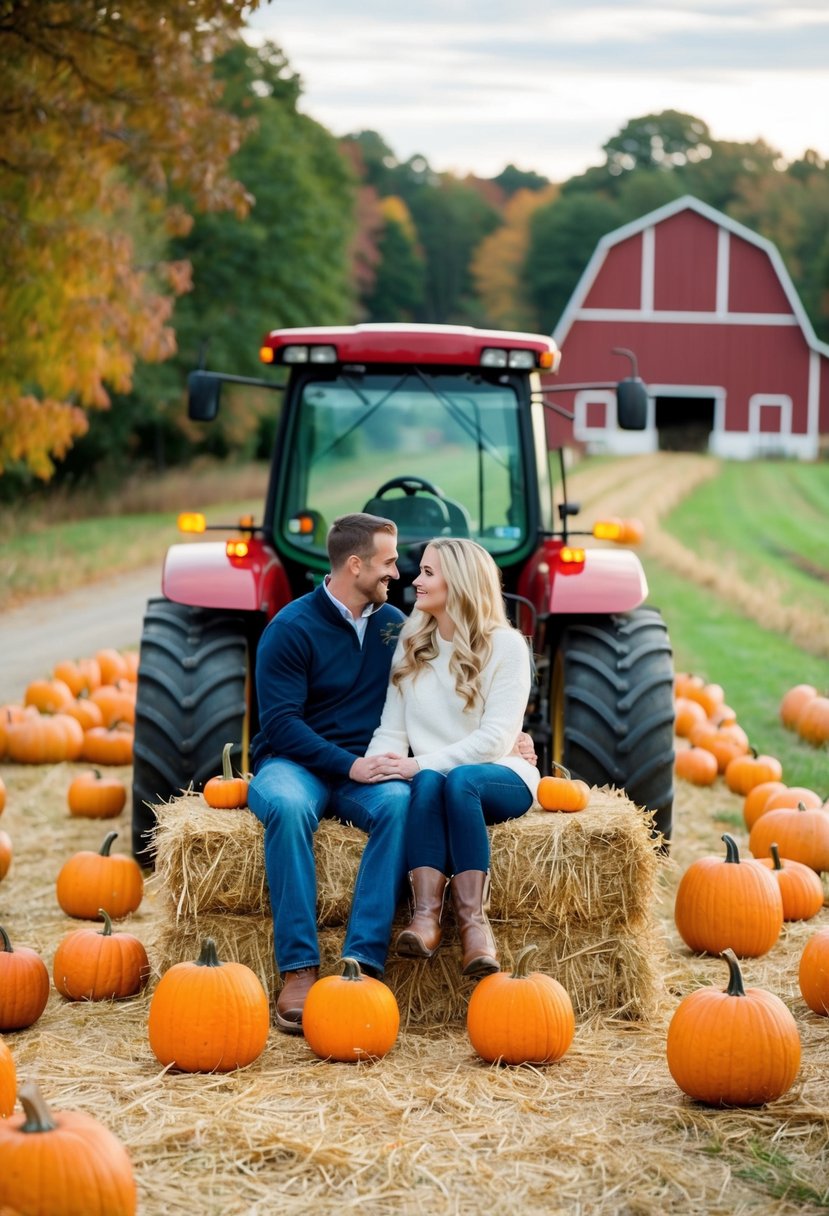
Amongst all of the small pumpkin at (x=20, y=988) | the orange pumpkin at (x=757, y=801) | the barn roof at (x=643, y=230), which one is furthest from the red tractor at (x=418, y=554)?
the barn roof at (x=643, y=230)

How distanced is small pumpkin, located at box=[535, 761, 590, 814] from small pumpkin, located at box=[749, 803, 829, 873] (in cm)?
186

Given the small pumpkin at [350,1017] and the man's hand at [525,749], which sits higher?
the man's hand at [525,749]

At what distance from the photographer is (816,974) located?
4848 mm

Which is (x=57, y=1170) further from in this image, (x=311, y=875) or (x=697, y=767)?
(x=697, y=767)

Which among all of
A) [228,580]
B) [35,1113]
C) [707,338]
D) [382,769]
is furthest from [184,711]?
[707,338]

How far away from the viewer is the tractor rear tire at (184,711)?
20.0ft

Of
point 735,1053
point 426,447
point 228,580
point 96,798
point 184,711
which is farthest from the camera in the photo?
point 96,798

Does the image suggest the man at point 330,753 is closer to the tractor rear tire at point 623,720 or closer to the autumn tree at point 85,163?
the tractor rear tire at point 623,720

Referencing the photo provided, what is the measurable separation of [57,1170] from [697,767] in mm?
5965

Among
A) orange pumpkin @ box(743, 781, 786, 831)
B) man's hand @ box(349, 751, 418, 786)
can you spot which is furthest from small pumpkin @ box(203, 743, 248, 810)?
orange pumpkin @ box(743, 781, 786, 831)

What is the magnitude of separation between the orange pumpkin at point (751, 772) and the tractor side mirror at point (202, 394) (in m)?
3.47

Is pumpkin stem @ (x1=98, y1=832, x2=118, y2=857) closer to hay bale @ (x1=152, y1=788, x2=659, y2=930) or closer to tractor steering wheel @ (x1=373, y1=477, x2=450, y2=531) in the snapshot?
hay bale @ (x1=152, y1=788, x2=659, y2=930)

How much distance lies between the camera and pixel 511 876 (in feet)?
15.6

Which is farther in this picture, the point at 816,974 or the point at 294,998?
the point at 816,974
